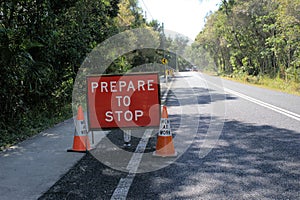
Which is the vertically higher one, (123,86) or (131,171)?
(123,86)

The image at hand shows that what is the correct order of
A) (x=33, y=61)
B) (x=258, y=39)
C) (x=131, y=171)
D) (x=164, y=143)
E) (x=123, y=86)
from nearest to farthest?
(x=131, y=171) → (x=164, y=143) → (x=123, y=86) → (x=33, y=61) → (x=258, y=39)

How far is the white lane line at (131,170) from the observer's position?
4.08 metres

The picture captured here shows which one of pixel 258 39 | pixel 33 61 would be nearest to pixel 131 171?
pixel 33 61

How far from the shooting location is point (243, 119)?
9.81m

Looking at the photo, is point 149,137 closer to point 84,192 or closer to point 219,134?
point 219,134

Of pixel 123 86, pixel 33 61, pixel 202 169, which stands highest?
pixel 33 61

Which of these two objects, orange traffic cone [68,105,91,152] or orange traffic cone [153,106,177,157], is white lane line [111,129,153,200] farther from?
orange traffic cone [68,105,91,152]

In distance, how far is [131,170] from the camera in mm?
5090

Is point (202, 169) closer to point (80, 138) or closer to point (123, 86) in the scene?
point (123, 86)

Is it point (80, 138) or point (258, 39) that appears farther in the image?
point (258, 39)

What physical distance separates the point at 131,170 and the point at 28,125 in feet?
16.5

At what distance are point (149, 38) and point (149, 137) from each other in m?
36.8

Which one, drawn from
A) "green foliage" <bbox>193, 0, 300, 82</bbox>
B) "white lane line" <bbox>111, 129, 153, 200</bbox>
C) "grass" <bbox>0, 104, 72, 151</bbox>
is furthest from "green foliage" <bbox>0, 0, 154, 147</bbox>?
"green foliage" <bbox>193, 0, 300, 82</bbox>

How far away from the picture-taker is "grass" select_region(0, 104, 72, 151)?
7547 millimetres
